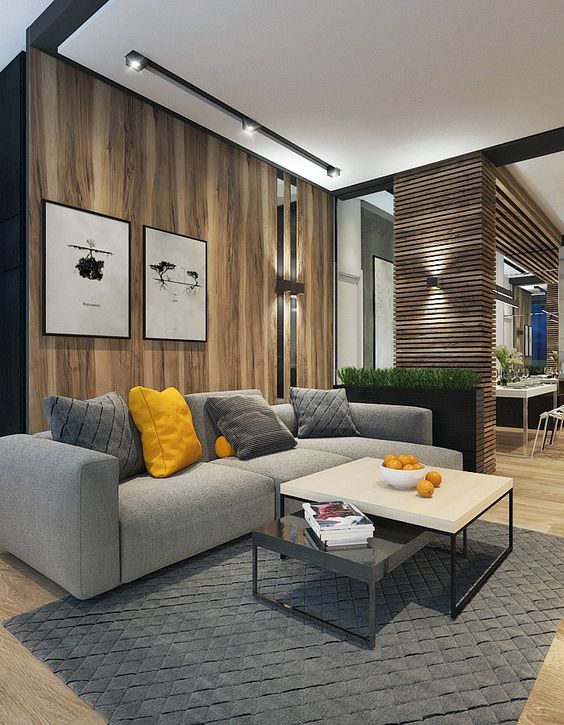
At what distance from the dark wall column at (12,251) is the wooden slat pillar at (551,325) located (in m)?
9.15

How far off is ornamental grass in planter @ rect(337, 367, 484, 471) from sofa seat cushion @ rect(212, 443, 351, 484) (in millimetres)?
1087

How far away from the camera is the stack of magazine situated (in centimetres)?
190

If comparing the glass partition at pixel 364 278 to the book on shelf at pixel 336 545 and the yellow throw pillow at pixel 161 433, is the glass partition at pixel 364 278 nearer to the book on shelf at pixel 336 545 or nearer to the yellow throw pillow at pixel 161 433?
the yellow throw pillow at pixel 161 433

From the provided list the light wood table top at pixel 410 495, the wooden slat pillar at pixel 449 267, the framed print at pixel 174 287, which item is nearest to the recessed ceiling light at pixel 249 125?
the framed print at pixel 174 287

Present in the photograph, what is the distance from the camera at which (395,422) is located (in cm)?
384

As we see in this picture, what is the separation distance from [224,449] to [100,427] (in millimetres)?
970

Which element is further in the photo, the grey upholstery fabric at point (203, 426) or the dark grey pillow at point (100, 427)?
the grey upholstery fabric at point (203, 426)

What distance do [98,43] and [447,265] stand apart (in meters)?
3.35

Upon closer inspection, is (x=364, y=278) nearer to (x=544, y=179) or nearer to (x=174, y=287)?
(x=544, y=179)

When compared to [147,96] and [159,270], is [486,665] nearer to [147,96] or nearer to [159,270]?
[159,270]

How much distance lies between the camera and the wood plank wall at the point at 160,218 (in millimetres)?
3031

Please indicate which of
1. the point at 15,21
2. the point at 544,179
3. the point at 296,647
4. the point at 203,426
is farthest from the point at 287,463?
the point at 544,179

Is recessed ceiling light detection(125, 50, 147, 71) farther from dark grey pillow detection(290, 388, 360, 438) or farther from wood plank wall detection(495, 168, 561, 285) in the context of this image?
wood plank wall detection(495, 168, 561, 285)

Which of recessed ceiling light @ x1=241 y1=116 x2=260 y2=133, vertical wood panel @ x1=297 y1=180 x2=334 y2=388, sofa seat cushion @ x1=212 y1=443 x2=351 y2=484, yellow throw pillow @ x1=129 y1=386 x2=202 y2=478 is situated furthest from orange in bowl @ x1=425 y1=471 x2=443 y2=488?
recessed ceiling light @ x1=241 y1=116 x2=260 y2=133
